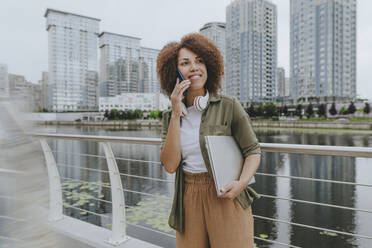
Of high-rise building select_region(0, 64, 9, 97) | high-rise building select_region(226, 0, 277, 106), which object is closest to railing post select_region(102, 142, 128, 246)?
high-rise building select_region(0, 64, 9, 97)

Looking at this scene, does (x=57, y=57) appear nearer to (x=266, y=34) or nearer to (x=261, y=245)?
(x=266, y=34)

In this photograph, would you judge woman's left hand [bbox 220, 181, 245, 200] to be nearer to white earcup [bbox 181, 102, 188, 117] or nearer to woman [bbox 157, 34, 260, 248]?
woman [bbox 157, 34, 260, 248]

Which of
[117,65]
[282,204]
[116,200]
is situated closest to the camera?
[116,200]

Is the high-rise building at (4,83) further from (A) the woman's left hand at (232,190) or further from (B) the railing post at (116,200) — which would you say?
(B) the railing post at (116,200)

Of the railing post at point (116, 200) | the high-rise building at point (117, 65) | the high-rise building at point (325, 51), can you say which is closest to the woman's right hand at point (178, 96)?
the railing post at point (116, 200)

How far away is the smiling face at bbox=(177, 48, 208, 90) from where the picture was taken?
1.06 metres

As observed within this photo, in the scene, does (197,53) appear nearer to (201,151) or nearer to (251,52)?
(201,151)

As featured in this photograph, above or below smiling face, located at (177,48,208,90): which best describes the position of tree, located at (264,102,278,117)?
above

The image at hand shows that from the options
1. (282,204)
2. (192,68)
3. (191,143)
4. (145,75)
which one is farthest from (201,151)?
(145,75)

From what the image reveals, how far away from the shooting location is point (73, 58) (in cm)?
7775

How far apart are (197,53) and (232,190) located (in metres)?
0.57

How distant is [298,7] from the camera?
6412 centimetres

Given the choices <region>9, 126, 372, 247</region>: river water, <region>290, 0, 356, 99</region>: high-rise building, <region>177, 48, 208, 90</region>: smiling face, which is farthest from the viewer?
<region>290, 0, 356, 99</region>: high-rise building

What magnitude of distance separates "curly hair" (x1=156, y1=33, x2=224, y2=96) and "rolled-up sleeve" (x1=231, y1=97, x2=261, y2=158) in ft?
0.59
